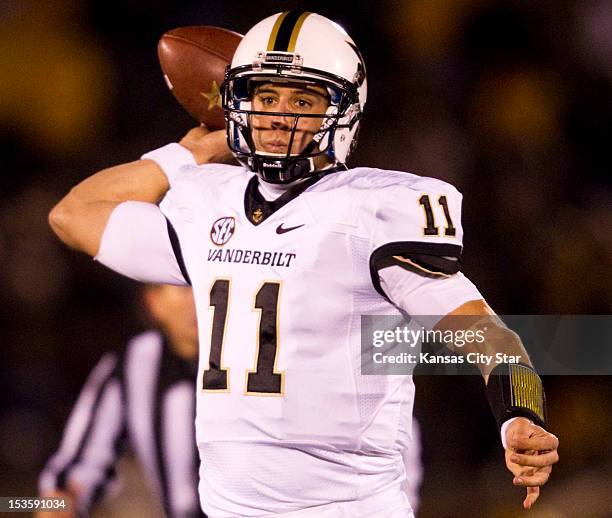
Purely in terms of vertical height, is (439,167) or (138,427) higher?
(439,167)

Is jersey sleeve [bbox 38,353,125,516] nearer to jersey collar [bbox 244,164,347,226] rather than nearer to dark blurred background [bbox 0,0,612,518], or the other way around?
dark blurred background [bbox 0,0,612,518]

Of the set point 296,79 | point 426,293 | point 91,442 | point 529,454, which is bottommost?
point 91,442

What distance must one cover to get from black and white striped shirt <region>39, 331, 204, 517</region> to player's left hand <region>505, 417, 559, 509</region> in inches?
49.9

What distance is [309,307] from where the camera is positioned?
161cm

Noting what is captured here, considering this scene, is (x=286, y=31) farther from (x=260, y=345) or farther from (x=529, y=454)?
(x=529, y=454)

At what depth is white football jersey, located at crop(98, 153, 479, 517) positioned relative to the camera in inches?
63.1

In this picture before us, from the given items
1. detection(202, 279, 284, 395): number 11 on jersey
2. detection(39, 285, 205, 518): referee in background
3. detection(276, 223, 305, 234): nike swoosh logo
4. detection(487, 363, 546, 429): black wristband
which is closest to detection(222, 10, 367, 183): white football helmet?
A: detection(276, 223, 305, 234): nike swoosh logo

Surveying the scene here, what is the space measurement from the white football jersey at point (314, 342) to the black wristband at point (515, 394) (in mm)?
151

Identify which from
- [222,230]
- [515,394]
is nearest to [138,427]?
[222,230]

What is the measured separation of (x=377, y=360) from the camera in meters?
1.64

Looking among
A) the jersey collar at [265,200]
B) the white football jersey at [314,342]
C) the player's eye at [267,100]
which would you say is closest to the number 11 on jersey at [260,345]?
the white football jersey at [314,342]

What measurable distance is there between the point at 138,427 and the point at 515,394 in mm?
1347

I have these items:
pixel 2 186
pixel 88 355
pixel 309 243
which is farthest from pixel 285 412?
pixel 2 186

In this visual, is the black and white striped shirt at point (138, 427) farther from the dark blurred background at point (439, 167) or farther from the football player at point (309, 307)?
the football player at point (309, 307)
